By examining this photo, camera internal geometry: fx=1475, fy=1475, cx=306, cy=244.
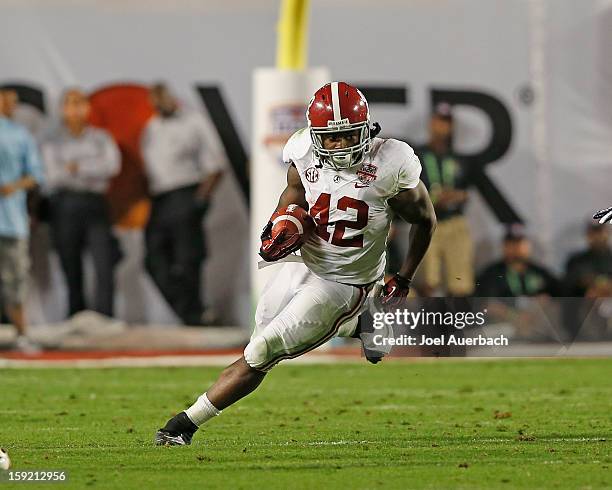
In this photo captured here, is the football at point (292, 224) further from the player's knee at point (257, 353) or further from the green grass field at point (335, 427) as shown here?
the green grass field at point (335, 427)

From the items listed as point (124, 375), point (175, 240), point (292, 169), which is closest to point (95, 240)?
point (175, 240)

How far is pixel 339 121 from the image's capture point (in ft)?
21.3

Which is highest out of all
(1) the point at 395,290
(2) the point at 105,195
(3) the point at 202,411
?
(1) the point at 395,290

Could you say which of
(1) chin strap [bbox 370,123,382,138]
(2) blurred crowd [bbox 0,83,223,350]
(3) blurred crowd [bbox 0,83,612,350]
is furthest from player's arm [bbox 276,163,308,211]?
(2) blurred crowd [bbox 0,83,223,350]

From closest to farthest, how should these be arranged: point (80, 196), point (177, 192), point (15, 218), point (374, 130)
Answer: point (374, 130), point (15, 218), point (80, 196), point (177, 192)

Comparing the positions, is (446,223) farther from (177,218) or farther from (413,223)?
(413,223)

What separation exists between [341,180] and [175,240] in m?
6.47

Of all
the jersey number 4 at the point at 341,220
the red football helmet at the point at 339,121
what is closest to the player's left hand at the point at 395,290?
the jersey number 4 at the point at 341,220

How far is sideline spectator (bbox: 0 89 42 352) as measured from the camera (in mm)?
12375

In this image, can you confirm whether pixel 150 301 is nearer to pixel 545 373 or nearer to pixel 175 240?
pixel 175 240

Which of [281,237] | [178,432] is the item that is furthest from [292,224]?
[178,432]

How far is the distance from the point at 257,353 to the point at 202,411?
37cm

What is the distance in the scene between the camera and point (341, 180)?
21.8ft

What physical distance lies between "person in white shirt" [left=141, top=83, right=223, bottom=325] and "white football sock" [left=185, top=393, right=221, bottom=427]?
632 cm
